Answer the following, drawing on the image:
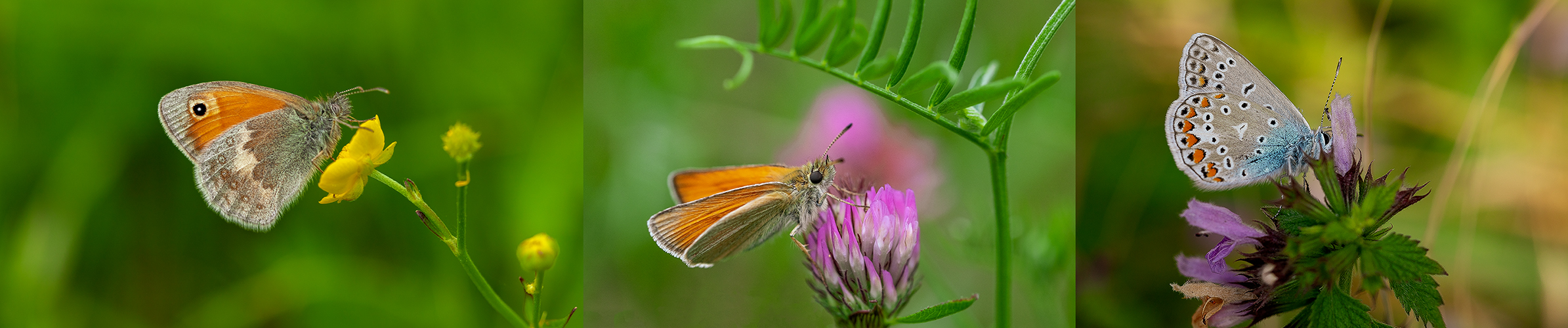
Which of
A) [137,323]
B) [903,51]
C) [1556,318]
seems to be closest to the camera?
[903,51]

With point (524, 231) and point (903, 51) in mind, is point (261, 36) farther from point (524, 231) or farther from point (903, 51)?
point (903, 51)

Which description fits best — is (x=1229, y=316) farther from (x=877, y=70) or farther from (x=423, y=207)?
(x=423, y=207)

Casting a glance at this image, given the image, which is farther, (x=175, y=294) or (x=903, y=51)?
(x=175, y=294)

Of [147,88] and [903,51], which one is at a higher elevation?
[147,88]

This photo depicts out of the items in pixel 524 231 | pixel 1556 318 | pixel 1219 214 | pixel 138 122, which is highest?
pixel 138 122

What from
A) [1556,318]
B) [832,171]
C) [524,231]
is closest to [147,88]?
→ [524,231]

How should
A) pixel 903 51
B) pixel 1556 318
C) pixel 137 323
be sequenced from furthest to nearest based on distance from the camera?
pixel 1556 318, pixel 137 323, pixel 903 51

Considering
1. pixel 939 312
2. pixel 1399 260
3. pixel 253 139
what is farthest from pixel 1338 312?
pixel 253 139

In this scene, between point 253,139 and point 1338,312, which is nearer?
point 1338,312
